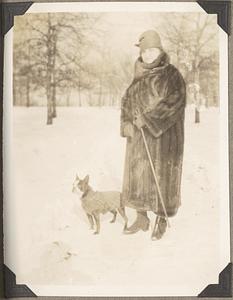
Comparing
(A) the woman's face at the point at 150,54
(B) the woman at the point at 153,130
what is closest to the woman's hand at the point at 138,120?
(B) the woman at the point at 153,130

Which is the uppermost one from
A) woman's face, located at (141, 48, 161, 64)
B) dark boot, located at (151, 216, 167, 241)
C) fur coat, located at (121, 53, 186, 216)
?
woman's face, located at (141, 48, 161, 64)

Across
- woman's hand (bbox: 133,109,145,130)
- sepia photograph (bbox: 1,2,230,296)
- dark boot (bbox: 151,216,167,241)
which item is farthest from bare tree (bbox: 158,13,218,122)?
dark boot (bbox: 151,216,167,241)

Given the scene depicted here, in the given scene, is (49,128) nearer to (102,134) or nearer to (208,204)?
(102,134)

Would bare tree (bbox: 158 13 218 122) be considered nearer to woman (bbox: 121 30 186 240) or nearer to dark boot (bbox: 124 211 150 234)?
woman (bbox: 121 30 186 240)

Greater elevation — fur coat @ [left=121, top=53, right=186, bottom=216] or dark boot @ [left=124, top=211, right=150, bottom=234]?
fur coat @ [left=121, top=53, right=186, bottom=216]

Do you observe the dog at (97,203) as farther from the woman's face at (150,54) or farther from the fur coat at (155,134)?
the woman's face at (150,54)

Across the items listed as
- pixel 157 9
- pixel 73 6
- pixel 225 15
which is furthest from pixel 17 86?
pixel 225 15

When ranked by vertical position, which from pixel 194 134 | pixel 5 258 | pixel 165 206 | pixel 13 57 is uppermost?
pixel 13 57
